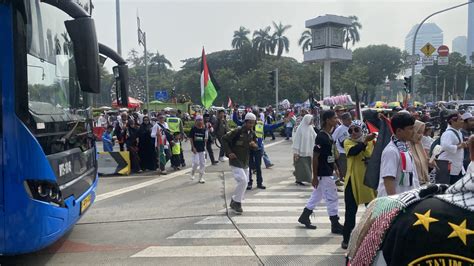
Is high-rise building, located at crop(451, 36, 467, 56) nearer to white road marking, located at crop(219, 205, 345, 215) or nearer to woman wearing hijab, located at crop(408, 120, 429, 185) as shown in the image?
white road marking, located at crop(219, 205, 345, 215)

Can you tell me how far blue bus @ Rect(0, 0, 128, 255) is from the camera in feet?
13.0

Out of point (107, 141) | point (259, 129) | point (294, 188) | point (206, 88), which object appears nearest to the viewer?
point (294, 188)

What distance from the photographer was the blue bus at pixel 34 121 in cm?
395

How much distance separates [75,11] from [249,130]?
4.08m

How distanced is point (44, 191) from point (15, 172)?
33 cm

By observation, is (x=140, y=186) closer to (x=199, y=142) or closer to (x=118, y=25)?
(x=199, y=142)

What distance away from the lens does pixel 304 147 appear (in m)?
9.58

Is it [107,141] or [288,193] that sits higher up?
[107,141]

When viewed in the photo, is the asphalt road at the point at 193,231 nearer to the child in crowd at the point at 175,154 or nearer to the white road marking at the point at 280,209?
the white road marking at the point at 280,209

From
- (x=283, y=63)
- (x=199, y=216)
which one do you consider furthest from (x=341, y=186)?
(x=283, y=63)

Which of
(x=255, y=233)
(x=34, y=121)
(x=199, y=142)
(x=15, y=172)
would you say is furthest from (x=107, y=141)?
(x=15, y=172)

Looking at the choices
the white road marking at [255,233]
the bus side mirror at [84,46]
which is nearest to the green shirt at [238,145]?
the white road marking at [255,233]

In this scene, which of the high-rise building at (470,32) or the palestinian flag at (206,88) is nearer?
the palestinian flag at (206,88)

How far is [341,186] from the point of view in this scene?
958 centimetres
